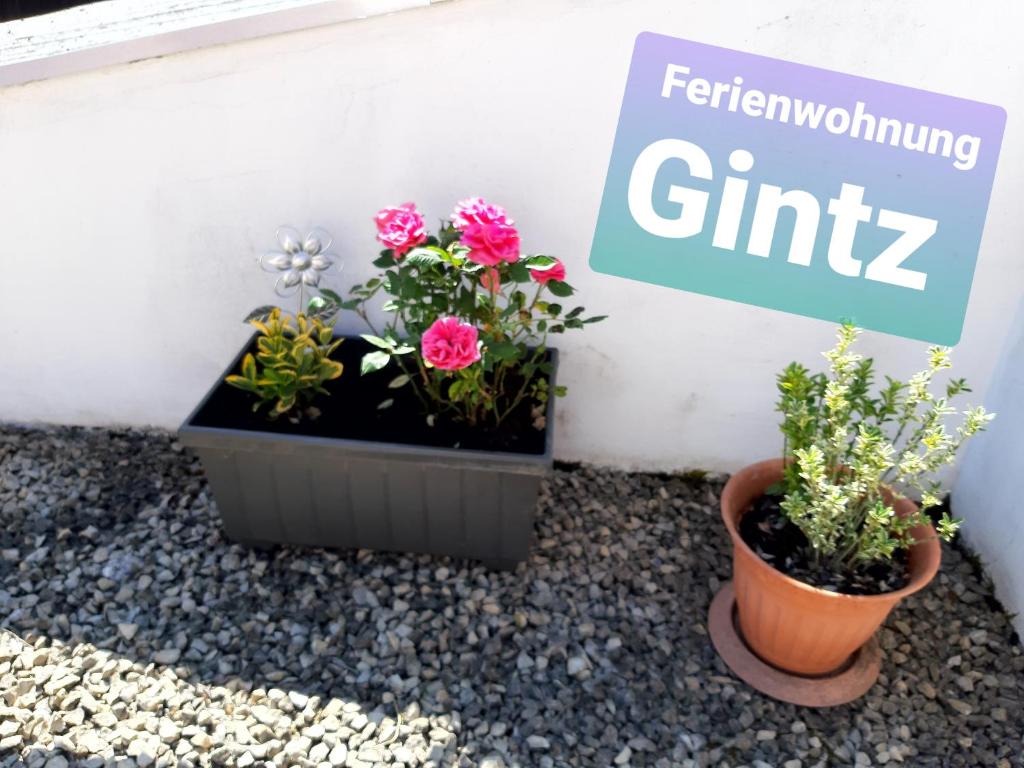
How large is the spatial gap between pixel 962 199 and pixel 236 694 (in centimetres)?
216

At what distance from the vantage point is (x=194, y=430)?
6.54 feet

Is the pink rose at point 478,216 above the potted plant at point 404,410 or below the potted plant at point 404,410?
above

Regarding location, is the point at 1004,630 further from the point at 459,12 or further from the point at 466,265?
the point at 459,12

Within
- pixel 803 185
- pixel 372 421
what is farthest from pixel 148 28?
pixel 803 185

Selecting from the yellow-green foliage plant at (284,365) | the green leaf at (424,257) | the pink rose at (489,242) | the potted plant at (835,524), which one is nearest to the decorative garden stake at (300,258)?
the yellow-green foliage plant at (284,365)

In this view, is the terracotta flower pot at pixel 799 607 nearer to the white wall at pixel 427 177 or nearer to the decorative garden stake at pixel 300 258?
the white wall at pixel 427 177

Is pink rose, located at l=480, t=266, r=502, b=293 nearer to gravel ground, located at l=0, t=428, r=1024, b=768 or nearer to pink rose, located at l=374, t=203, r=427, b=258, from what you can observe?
pink rose, located at l=374, t=203, r=427, b=258

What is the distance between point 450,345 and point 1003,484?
5.17 feet

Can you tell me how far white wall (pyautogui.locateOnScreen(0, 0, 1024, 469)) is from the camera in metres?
1.90

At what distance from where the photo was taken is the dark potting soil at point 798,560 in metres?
1.90

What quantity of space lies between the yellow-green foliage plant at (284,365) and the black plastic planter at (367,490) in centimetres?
11

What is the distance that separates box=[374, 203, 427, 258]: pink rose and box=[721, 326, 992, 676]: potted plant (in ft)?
3.08

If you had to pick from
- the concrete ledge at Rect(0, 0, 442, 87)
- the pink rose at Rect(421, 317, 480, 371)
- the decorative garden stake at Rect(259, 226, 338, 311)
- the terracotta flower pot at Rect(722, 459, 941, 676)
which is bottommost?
the terracotta flower pot at Rect(722, 459, 941, 676)

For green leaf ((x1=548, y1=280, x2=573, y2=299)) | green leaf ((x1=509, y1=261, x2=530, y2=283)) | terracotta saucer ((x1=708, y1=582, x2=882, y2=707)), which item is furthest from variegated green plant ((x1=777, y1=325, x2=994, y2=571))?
green leaf ((x1=509, y1=261, x2=530, y2=283))
